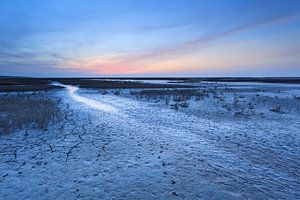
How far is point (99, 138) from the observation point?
8.55 metres

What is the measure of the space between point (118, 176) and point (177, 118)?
8062 millimetres

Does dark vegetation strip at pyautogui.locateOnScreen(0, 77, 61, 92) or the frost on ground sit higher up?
dark vegetation strip at pyautogui.locateOnScreen(0, 77, 61, 92)

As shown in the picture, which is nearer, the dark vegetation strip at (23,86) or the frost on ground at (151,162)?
the frost on ground at (151,162)

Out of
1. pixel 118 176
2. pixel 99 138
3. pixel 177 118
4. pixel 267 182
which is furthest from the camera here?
pixel 177 118

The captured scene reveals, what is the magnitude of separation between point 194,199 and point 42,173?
3.79 metres

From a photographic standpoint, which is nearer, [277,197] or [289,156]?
[277,197]

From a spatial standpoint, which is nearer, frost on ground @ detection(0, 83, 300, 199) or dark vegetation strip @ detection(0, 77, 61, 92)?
frost on ground @ detection(0, 83, 300, 199)

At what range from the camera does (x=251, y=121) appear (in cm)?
1209

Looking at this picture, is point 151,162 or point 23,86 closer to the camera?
point 151,162

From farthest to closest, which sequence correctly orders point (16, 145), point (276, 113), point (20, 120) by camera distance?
point (276, 113), point (20, 120), point (16, 145)

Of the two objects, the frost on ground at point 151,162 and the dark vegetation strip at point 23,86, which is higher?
the dark vegetation strip at point 23,86

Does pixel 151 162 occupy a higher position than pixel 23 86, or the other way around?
pixel 23 86

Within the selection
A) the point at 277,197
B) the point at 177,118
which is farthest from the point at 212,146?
the point at 177,118

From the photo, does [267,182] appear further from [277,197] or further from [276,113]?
[276,113]
